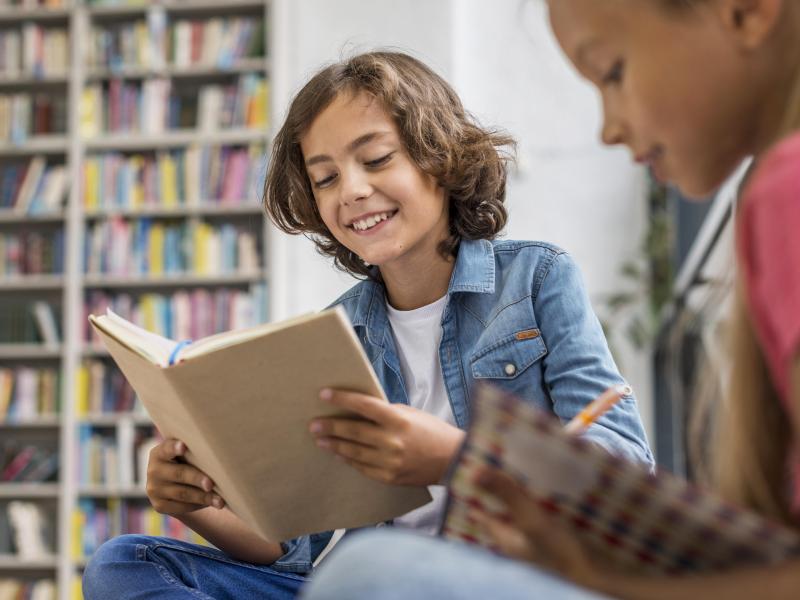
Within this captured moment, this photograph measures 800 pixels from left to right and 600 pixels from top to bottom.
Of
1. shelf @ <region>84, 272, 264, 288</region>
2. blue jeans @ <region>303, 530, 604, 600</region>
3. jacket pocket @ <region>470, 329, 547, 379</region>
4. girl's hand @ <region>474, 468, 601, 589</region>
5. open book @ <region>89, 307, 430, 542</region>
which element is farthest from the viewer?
shelf @ <region>84, 272, 264, 288</region>

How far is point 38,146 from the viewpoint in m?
4.35

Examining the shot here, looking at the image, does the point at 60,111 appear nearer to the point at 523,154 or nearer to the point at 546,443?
the point at 523,154

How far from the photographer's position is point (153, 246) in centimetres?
424

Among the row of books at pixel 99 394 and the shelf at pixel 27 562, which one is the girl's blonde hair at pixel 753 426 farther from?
the shelf at pixel 27 562

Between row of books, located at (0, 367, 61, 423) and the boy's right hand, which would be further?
row of books, located at (0, 367, 61, 423)

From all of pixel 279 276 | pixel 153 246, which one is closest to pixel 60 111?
pixel 153 246

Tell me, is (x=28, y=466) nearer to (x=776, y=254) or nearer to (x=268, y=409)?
(x=268, y=409)

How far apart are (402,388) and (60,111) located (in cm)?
358

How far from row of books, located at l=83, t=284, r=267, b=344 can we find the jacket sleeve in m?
2.84

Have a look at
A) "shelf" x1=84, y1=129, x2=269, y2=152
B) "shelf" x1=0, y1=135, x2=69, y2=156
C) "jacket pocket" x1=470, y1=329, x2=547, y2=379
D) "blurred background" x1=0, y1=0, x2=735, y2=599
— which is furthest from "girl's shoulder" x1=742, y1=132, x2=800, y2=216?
"shelf" x1=0, y1=135, x2=69, y2=156

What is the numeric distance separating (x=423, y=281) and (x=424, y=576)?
1035 millimetres

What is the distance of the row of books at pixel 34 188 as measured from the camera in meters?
4.30

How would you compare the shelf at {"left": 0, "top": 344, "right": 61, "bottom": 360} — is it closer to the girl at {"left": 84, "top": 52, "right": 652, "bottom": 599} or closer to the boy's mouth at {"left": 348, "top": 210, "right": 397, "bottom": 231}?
the girl at {"left": 84, "top": 52, "right": 652, "bottom": 599}

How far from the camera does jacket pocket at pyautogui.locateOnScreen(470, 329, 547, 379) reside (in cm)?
137
